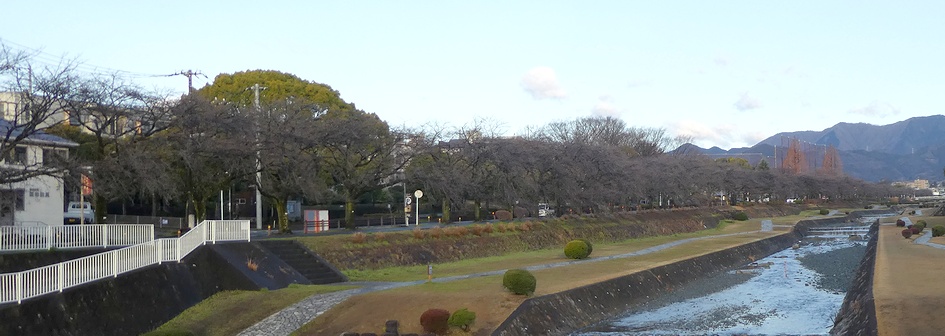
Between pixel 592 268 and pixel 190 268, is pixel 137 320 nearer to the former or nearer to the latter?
pixel 190 268

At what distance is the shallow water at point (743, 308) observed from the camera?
2778 centimetres

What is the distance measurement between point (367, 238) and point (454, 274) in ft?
18.0

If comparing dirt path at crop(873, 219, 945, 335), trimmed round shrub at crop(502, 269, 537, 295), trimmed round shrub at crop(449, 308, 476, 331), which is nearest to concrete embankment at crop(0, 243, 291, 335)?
trimmed round shrub at crop(449, 308, 476, 331)

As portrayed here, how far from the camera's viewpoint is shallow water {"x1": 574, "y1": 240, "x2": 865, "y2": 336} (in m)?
27.8

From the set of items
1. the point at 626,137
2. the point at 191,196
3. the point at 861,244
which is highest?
the point at 626,137

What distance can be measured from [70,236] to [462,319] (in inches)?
550

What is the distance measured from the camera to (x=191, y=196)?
39.5 meters

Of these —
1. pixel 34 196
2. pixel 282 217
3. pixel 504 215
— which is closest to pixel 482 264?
pixel 282 217

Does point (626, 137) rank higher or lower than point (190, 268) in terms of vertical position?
higher

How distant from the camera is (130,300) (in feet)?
78.6

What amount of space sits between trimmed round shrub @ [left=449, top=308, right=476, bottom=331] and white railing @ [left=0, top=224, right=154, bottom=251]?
37.7 ft

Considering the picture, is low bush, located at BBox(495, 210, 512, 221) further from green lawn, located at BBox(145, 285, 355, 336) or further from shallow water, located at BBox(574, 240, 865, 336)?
green lawn, located at BBox(145, 285, 355, 336)

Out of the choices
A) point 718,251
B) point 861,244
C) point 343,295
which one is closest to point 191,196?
point 343,295

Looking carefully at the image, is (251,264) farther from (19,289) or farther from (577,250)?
(577,250)
